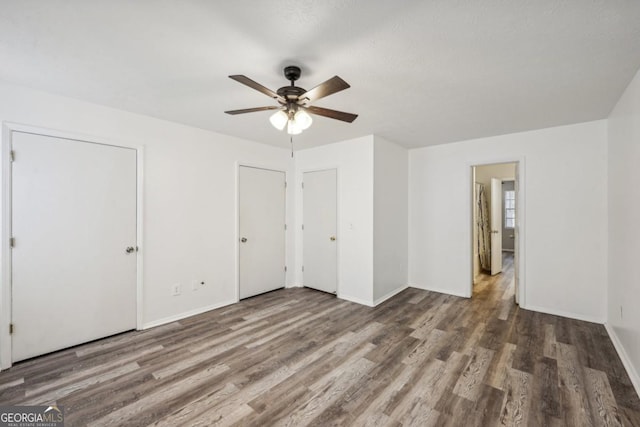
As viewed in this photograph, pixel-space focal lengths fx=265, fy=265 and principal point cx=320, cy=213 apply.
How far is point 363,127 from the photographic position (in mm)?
3447

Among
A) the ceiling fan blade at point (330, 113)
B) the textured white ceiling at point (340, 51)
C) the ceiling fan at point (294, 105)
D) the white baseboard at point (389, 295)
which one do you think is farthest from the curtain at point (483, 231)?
the ceiling fan at point (294, 105)

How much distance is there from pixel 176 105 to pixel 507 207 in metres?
9.25

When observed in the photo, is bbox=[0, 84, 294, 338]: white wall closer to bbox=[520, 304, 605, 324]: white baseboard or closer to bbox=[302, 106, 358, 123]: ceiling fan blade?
bbox=[302, 106, 358, 123]: ceiling fan blade

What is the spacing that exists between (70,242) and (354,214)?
3.30 m

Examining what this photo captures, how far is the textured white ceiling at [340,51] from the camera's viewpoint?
4.71 ft

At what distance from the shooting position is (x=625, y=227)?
2.43 meters

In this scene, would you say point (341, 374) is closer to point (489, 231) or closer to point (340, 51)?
point (340, 51)

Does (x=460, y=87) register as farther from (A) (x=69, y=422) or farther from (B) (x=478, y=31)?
(A) (x=69, y=422)

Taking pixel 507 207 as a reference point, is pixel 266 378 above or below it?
below

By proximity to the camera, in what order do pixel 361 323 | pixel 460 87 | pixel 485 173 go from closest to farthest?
pixel 460 87
pixel 361 323
pixel 485 173

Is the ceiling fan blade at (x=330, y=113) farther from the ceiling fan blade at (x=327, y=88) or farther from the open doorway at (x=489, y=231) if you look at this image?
the open doorway at (x=489, y=231)

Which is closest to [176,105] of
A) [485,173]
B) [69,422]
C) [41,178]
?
[41,178]

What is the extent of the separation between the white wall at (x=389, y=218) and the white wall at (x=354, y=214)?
0.09 m

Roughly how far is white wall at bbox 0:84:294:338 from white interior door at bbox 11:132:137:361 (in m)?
0.17
